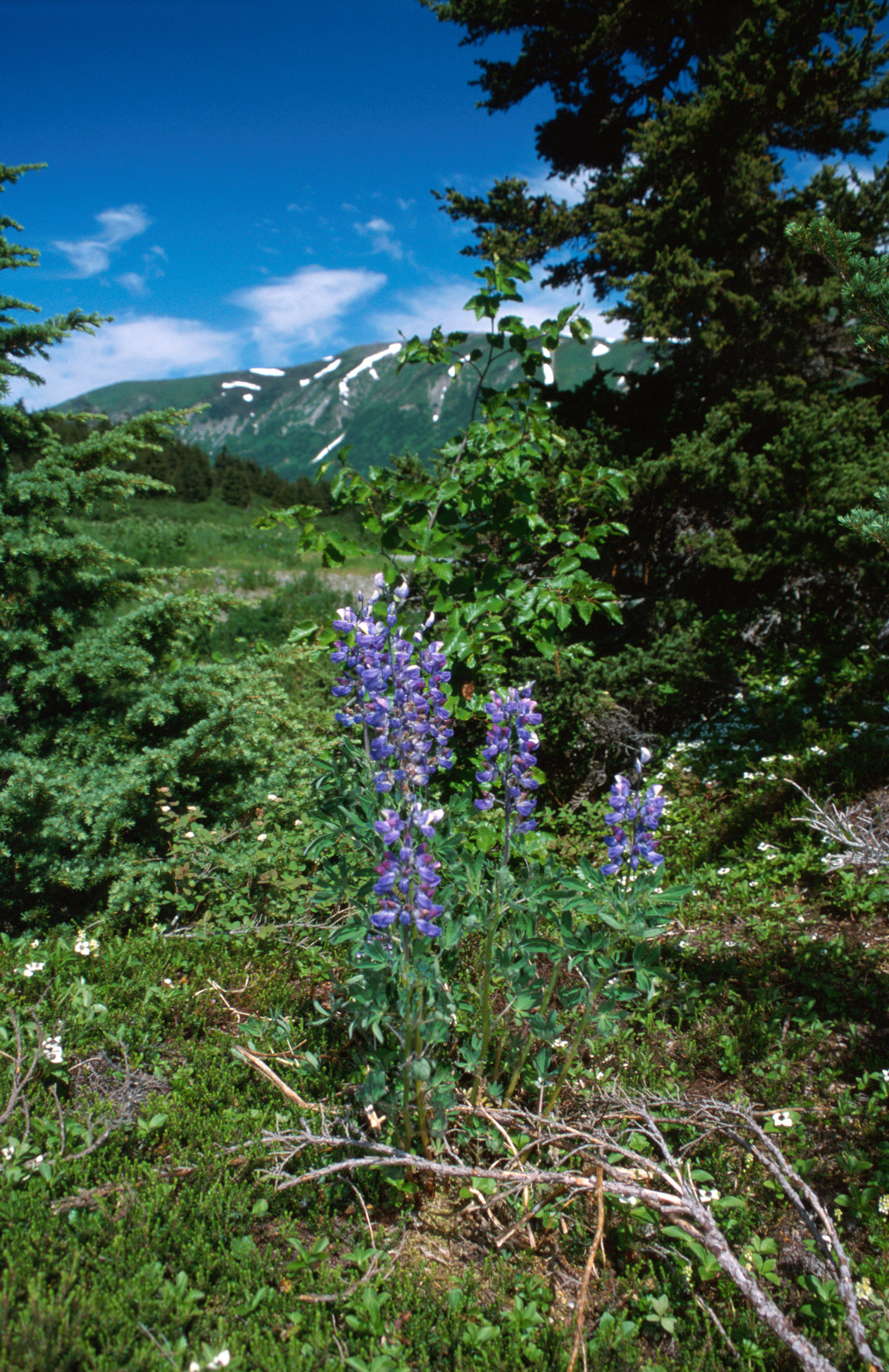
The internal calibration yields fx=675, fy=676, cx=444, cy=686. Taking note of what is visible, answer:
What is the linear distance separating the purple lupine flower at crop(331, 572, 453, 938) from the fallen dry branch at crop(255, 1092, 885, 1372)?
0.73 m

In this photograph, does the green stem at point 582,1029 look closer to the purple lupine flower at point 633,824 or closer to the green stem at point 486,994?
the green stem at point 486,994

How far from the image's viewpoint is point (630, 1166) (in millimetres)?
2104

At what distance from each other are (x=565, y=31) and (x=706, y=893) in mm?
7087

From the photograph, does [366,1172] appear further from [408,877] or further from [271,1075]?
[408,877]

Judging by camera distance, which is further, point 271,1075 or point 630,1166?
point 271,1075

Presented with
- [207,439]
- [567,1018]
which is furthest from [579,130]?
[207,439]

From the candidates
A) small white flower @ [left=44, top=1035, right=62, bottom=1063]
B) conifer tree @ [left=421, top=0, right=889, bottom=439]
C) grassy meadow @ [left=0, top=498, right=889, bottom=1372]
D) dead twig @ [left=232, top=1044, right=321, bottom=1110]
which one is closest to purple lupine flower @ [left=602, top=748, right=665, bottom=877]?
grassy meadow @ [left=0, top=498, right=889, bottom=1372]

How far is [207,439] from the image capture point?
575 ft

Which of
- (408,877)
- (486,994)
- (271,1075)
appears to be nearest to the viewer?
(408,877)

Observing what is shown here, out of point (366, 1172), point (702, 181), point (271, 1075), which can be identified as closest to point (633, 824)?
point (366, 1172)

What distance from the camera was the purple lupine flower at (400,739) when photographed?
1575mm

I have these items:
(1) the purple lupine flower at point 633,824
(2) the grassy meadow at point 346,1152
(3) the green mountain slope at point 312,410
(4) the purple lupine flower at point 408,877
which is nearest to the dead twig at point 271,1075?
(2) the grassy meadow at point 346,1152

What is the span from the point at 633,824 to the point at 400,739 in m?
0.67

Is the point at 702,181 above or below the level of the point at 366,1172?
above
